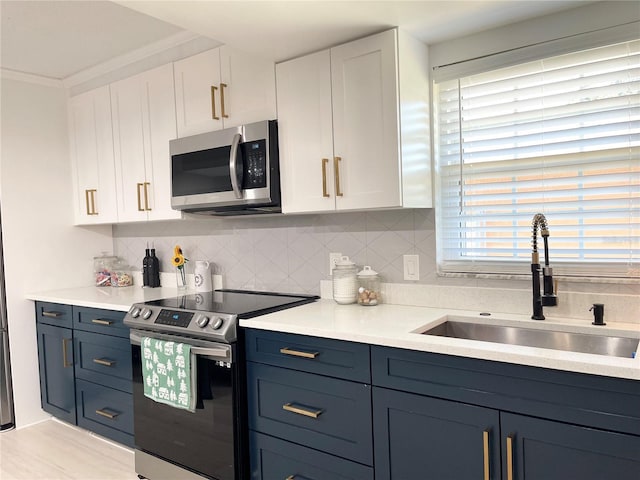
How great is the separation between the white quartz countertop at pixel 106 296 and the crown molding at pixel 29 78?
1.51m

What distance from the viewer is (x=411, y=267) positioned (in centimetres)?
240

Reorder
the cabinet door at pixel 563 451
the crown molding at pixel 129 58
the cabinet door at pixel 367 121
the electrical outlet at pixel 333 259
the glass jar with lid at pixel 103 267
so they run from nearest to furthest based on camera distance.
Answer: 1. the cabinet door at pixel 563 451
2. the cabinet door at pixel 367 121
3. the electrical outlet at pixel 333 259
4. the crown molding at pixel 129 58
5. the glass jar with lid at pixel 103 267

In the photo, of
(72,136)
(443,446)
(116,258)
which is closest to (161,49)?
(72,136)

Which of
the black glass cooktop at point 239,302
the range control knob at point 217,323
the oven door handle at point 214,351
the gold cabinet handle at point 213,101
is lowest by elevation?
the oven door handle at point 214,351

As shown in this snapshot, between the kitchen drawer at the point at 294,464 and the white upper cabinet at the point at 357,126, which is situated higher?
the white upper cabinet at the point at 357,126

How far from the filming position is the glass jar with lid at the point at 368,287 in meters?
2.40

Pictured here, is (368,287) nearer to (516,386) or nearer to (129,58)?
(516,386)

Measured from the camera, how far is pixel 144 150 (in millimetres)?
3137

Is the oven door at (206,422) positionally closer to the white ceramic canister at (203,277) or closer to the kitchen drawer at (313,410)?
the kitchen drawer at (313,410)

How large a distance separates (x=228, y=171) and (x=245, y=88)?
0.44 meters

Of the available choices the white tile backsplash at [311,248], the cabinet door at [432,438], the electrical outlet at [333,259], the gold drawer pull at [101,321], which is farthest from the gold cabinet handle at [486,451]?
the gold drawer pull at [101,321]

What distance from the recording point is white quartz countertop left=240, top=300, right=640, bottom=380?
1.42 meters

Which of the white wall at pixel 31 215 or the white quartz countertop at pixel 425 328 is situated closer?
the white quartz countertop at pixel 425 328

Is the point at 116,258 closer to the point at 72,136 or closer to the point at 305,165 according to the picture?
the point at 72,136
